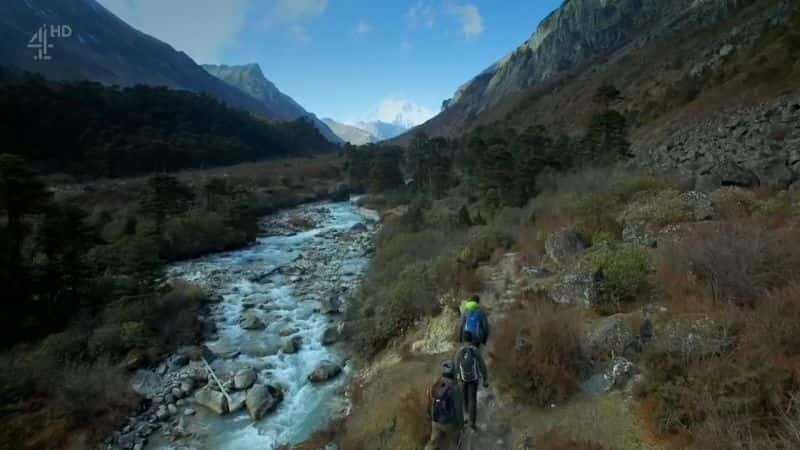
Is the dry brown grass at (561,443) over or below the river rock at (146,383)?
over

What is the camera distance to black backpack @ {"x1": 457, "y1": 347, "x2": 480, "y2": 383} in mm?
5832

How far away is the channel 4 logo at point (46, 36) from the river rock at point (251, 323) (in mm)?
136440

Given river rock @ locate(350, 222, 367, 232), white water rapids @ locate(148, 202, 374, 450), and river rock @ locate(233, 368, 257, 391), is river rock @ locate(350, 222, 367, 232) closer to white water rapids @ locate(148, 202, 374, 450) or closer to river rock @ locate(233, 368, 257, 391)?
white water rapids @ locate(148, 202, 374, 450)

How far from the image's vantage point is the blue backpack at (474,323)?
6.30 m

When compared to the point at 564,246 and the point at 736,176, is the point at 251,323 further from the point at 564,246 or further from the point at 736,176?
the point at 736,176

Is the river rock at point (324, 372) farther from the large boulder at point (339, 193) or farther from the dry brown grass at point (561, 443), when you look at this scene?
the large boulder at point (339, 193)

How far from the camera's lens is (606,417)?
17.8 ft

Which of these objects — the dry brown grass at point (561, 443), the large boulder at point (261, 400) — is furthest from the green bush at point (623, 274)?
the large boulder at point (261, 400)

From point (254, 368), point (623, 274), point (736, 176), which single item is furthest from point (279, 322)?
point (736, 176)

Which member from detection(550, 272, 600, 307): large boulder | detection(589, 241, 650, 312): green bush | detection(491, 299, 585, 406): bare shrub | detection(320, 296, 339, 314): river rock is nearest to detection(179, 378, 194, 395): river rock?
detection(320, 296, 339, 314): river rock

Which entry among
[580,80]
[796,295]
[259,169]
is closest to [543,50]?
[580,80]

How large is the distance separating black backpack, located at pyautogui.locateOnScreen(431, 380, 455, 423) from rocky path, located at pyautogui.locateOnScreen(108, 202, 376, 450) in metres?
4.74

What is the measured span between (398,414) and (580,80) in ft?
246

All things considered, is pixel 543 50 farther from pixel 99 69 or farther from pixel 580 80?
pixel 99 69
